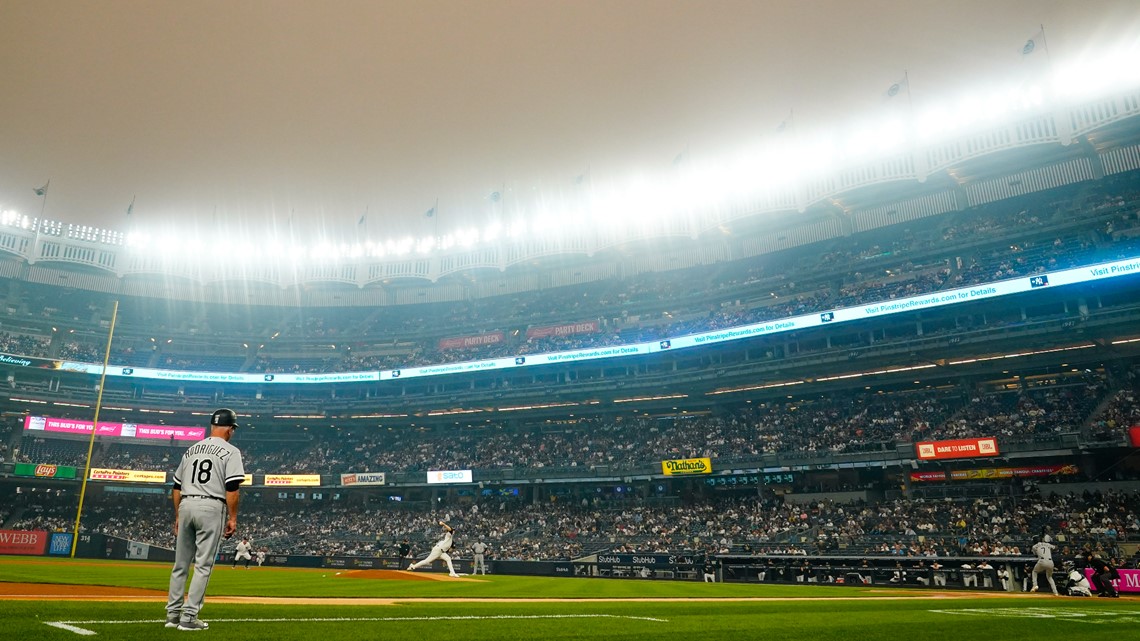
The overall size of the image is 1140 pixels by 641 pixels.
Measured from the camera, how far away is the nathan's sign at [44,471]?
144 feet

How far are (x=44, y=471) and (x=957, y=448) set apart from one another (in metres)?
56.1

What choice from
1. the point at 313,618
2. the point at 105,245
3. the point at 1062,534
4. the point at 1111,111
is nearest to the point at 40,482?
the point at 105,245

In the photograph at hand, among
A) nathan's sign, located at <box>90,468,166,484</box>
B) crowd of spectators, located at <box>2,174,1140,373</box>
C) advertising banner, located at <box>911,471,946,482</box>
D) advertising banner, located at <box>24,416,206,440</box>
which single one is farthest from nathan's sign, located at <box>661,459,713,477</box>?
nathan's sign, located at <box>90,468,166,484</box>

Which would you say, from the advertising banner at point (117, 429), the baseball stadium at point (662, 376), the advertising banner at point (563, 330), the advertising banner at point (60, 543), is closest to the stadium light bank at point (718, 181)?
the baseball stadium at point (662, 376)

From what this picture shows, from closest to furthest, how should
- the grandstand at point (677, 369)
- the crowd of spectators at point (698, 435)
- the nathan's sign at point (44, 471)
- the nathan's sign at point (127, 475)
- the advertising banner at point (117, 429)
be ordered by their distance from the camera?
1. the grandstand at point (677, 369)
2. the crowd of spectators at point (698, 435)
3. the nathan's sign at point (44, 471)
4. the nathan's sign at point (127, 475)
5. the advertising banner at point (117, 429)

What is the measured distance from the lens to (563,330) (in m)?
55.1

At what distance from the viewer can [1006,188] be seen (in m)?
44.0

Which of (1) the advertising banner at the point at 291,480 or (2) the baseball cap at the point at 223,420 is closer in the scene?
(2) the baseball cap at the point at 223,420

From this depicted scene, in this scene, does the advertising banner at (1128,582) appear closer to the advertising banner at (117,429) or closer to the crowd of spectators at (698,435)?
the crowd of spectators at (698,435)

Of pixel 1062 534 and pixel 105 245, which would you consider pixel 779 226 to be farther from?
pixel 105 245

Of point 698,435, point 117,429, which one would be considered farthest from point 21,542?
point 698,435

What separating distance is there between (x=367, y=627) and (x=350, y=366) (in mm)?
53684

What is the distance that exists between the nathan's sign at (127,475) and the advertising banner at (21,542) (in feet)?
28.8

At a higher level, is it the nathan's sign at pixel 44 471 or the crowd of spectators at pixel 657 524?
the nathan's sign at pixel 44 471
